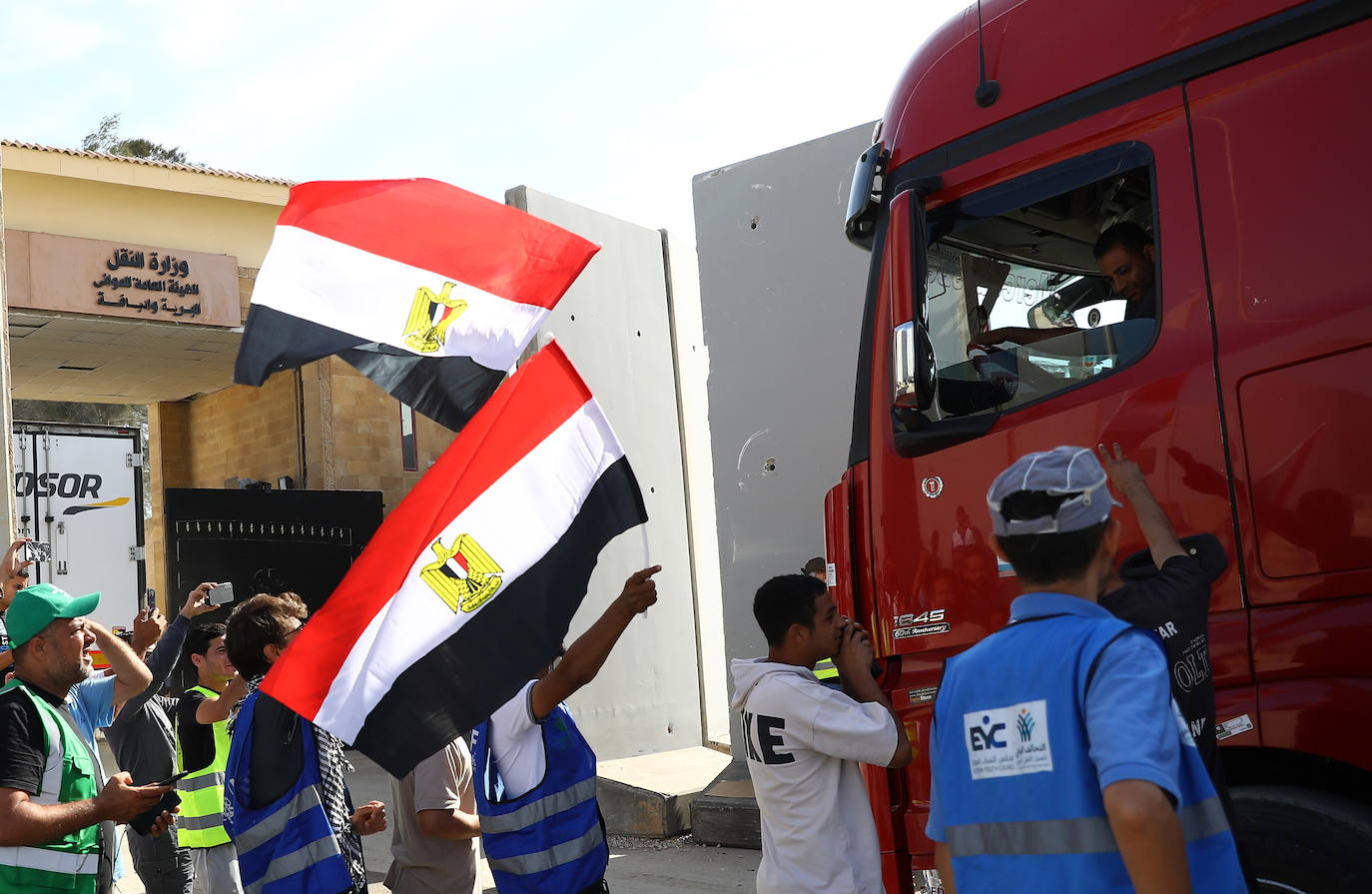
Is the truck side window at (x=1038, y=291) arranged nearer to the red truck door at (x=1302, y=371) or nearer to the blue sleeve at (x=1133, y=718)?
the red truck door at (x=1302, y=371)

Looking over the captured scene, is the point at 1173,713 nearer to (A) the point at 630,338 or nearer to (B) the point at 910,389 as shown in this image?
(B) the point at 910,389

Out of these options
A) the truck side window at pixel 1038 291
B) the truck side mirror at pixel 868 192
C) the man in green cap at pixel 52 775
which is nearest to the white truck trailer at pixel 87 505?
the man in green cap at pixel 52 775

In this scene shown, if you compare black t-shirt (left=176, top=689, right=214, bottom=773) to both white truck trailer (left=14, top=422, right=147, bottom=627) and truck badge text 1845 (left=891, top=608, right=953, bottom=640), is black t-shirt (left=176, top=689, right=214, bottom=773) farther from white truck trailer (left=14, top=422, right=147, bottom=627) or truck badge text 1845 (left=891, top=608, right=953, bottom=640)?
white truck trailer (left=14, top=422, right=147, bottom=627)

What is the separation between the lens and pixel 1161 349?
3469 mm

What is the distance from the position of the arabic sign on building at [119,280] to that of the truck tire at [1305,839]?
14.3 metres

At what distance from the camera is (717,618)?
398 inches

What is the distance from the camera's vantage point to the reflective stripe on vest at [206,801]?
4941 mm

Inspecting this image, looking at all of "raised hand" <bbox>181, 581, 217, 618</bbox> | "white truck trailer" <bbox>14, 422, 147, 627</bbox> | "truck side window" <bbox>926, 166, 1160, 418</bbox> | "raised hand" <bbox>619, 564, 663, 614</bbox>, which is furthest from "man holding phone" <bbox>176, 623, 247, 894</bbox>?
"white truck trailer" <bbox>14, 422, 147, 627</bbox>

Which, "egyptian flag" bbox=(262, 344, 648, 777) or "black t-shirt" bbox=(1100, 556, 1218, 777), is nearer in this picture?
"black t-shirt" bbox=(1100, 556, 1218, 777)

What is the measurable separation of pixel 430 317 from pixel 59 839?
1.85 meters

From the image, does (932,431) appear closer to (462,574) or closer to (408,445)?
(462,574)

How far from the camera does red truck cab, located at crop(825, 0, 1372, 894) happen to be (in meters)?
3.13

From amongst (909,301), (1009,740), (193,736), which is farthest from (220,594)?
(1009,740)

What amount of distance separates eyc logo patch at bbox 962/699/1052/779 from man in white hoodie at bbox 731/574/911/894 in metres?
1.19
